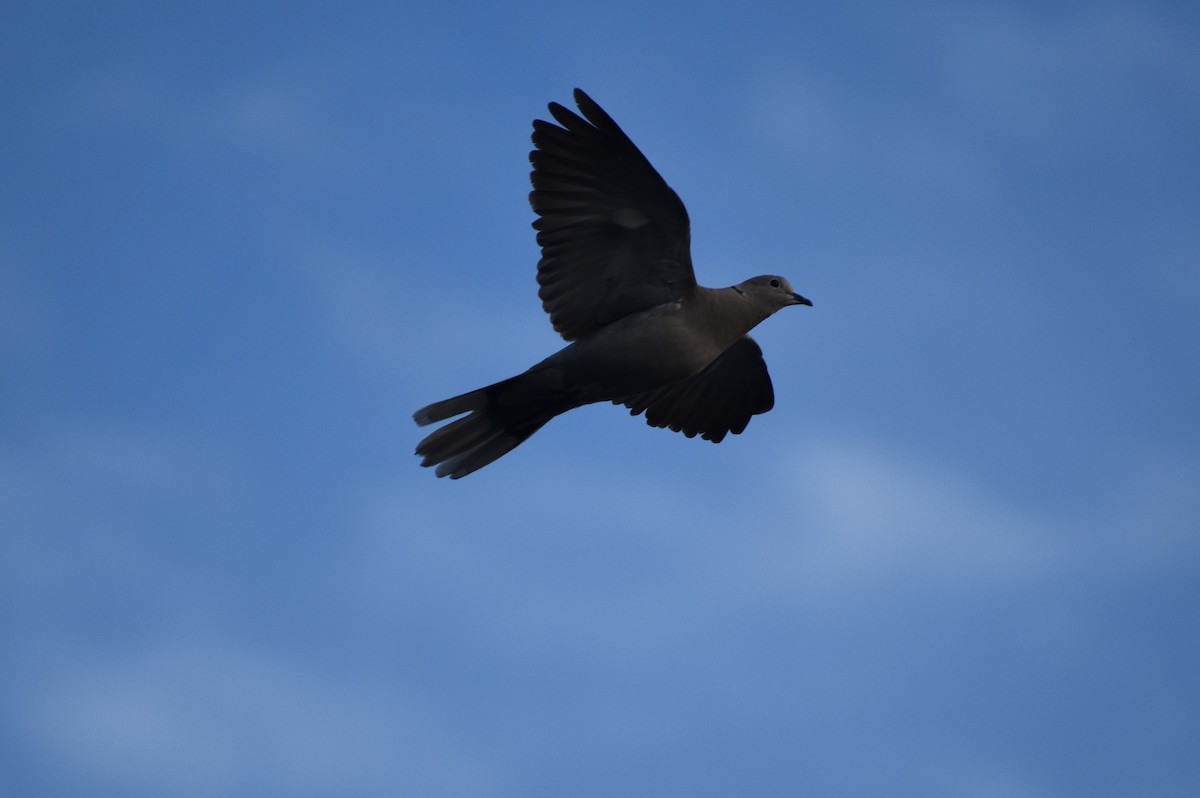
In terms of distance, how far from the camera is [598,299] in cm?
941

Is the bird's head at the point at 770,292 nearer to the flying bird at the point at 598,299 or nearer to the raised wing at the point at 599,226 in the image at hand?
the flying bird at the point at 598,299

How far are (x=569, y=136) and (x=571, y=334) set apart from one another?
1.31 m

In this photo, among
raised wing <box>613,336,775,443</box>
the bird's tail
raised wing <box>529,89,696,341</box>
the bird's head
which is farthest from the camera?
raised wing <box>613,336,775,443</box>

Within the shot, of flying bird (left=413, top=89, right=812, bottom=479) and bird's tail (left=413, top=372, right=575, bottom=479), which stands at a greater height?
flying bird (left=413, top=89, right=812, bottom=479)

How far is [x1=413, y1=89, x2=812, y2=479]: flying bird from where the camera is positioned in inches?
354

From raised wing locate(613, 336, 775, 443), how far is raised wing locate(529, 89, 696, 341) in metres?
1.39

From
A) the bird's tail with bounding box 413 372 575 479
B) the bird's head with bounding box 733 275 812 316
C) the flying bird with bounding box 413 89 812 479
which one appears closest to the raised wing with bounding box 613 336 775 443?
the bird's head with bounding box 733 275 812 316

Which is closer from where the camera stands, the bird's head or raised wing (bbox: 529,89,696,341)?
raised wing (bbox: 529,89,696,341)

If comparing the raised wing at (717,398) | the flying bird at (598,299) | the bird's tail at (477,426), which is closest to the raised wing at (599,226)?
the flying bird at (598,299)

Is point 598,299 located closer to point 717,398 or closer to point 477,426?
point 477,426

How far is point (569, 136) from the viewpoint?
29.4ft

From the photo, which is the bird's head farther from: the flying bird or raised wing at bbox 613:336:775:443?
raised wing at bbox 613:336:775:443

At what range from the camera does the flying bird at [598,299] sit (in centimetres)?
898

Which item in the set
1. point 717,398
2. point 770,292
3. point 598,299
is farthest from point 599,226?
point 717,398
